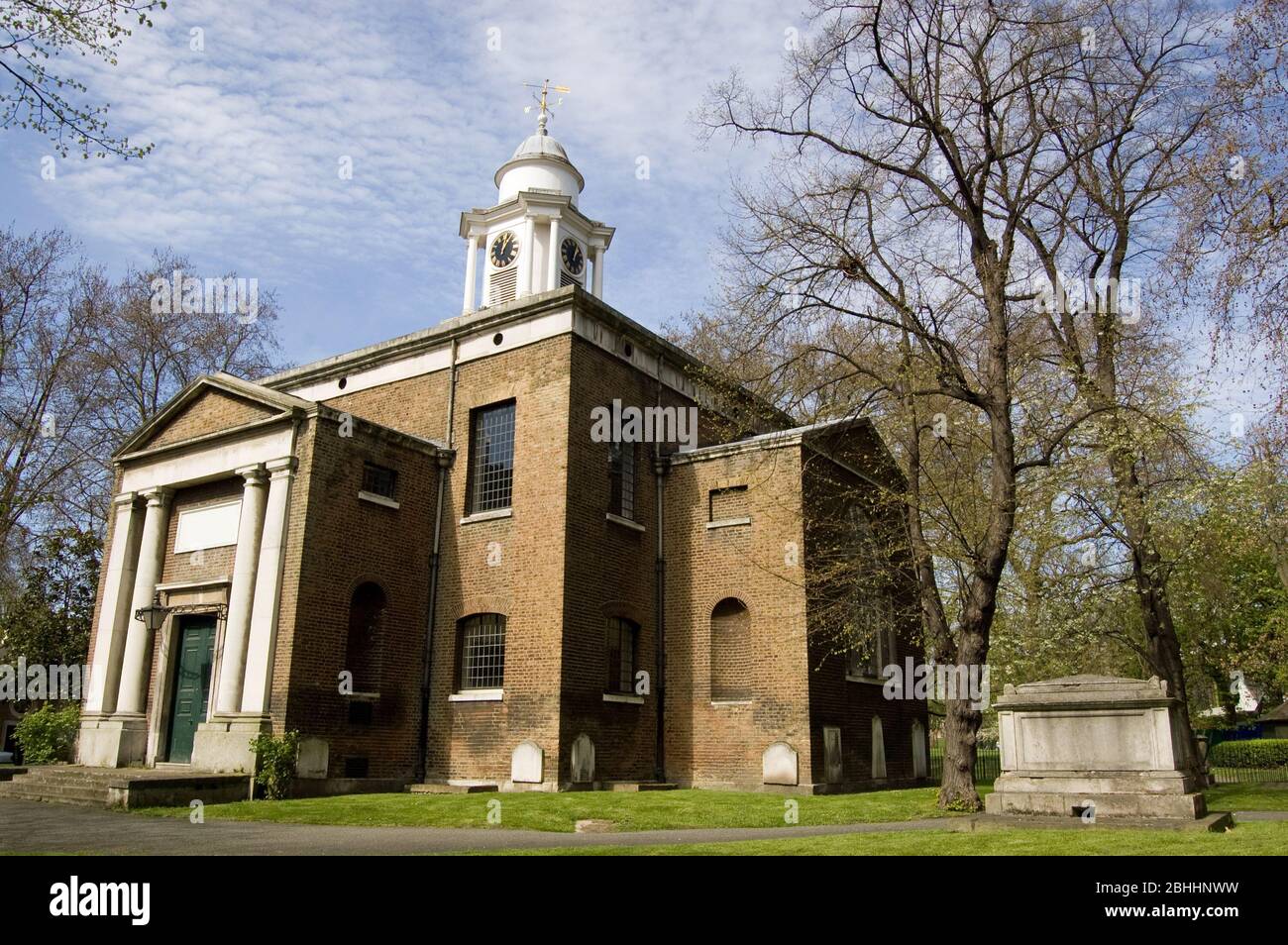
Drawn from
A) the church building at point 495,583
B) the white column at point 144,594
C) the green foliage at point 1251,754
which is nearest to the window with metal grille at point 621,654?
the church building at point 495,583

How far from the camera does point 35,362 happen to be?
95.6 ft

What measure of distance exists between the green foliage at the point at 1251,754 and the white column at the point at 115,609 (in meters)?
39.0

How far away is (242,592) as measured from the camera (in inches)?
757

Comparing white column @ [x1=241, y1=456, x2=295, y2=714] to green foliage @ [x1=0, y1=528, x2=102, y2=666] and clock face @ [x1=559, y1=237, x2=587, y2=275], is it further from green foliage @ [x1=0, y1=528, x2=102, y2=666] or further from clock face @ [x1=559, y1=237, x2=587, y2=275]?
green foliage @ [x1=0, y1=528, x2=102, y2=666]

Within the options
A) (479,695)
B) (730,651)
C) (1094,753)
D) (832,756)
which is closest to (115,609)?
(479,695)

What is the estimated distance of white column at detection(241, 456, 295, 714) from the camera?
1831 centimetres

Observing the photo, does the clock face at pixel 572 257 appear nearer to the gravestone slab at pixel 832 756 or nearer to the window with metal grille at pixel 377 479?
the window with metal grille at pixel 377 479

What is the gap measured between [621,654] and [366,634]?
5.61m

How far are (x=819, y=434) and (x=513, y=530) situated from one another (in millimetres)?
7227

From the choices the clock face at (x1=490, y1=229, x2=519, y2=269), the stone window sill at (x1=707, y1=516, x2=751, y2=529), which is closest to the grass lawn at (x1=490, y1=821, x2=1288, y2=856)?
the stone window sill at (x1=707, y1=516, x2=751, y2=529)

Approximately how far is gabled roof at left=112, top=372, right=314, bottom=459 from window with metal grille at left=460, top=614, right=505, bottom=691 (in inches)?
235

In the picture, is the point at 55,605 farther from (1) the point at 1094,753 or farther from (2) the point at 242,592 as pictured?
(1) the point at 1094,753

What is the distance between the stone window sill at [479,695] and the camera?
2010cm
